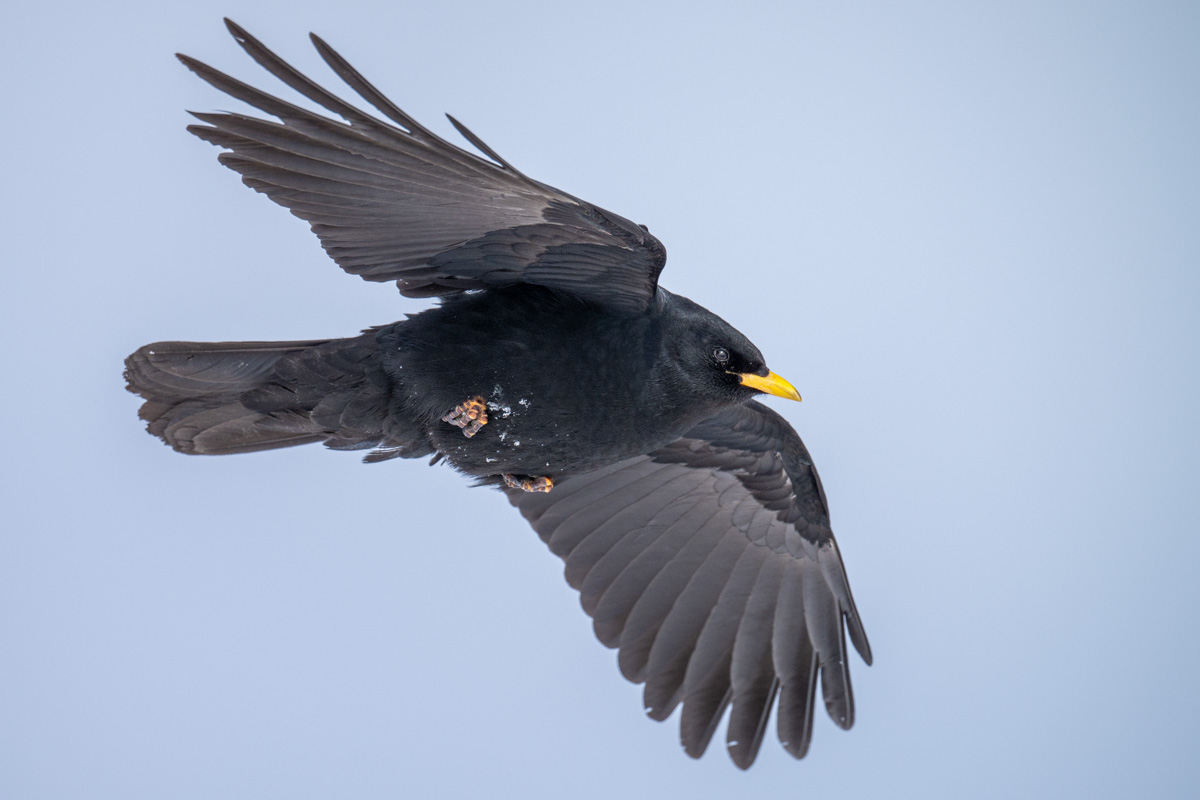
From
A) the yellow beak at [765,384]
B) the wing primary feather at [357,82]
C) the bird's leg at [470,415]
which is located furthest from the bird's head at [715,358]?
the wing primary feather at [357,82]

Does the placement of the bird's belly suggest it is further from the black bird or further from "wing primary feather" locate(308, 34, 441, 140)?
"wing primary feather" locate(308, 34, 441, 140)

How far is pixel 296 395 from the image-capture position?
13.3 feet

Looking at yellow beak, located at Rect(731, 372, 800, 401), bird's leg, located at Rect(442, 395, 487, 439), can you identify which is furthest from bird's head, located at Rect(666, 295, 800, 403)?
bird's leg, located at Rect(442, 395, 487, 439)

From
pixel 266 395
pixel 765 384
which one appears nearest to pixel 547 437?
pixel 765 384

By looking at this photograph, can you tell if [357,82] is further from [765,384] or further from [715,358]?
[765,384]

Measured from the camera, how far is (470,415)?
3.91 metres

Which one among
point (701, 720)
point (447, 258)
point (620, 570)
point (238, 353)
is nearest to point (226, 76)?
point (447, 258)

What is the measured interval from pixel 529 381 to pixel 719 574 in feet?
5.94

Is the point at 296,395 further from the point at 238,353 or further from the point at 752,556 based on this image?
the point at 752,556

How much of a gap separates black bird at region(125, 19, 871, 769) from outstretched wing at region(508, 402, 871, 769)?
11 millimetres

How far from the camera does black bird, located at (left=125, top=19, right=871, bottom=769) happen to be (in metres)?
3.48

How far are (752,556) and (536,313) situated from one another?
6.52ft

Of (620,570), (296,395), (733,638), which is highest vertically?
(296,395)

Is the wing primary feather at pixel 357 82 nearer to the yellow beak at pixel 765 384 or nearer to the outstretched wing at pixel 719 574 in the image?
the yellow beak at pixel 765 384
